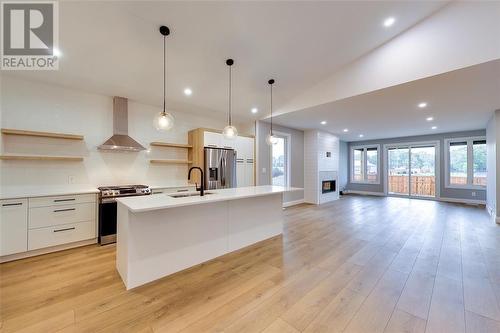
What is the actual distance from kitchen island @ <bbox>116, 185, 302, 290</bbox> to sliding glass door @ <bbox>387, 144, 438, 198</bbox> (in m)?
8.16

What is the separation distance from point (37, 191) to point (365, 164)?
36.2ft

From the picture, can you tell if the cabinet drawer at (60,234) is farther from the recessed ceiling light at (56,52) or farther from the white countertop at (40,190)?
the recessed ceiling light at (56,52)

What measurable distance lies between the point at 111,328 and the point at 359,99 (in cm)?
486

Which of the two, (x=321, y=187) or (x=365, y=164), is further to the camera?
(x=365, y=164)

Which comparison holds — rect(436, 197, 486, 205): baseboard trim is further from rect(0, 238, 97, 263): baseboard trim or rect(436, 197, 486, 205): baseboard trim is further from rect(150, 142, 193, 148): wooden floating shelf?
rect(0, 238, 97, 263): baseboard trim

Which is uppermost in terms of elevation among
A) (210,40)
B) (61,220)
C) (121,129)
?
(210,40)

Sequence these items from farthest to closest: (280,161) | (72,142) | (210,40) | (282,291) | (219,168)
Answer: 1. (280,161)
2. (219,168)
3. (72,142)
4. (210,40)
5. (282,291)

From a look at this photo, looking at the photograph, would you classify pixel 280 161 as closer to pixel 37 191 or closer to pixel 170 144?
pixel 170 144

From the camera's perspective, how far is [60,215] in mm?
3078

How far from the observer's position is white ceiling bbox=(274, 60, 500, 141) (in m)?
3.17

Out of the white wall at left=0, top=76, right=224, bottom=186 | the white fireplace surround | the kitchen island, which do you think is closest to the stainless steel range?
the white wall at left=0, top=76, right=224, bottom=186

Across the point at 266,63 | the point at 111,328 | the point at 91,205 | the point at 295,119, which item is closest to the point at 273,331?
the point at 111,328

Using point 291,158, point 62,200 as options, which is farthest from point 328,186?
point 62,200

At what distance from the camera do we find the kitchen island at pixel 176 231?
84.4 inches
